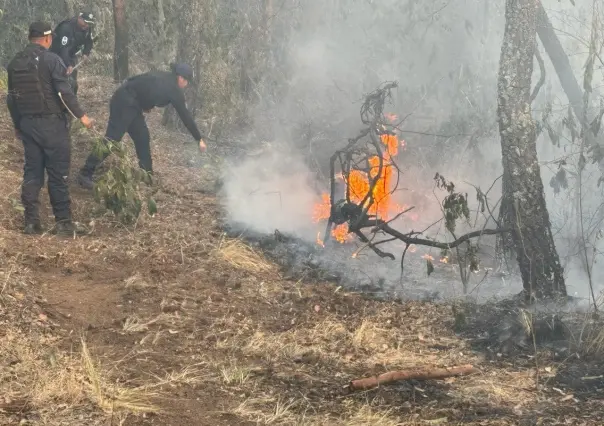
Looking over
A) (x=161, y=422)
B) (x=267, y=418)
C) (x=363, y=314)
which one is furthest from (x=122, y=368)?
(x=363, y=314)

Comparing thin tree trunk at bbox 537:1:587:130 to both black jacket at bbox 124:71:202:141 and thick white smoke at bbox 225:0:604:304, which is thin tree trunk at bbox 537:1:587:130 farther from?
black jacket at bbox 124:71:202:141

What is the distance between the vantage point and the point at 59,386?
367cm

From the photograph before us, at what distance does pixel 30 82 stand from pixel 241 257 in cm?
261

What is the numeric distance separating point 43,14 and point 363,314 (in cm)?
1046

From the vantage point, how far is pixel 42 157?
6199 mm

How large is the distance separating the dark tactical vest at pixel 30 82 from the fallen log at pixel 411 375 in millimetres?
3971

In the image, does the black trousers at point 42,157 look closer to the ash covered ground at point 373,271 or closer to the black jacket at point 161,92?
the black jacket at point 161,92

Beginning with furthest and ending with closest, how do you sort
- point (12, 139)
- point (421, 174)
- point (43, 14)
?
point (43, 14)
point (421, 174)
point (12, 139)

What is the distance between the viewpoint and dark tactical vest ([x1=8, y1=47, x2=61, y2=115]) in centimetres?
589

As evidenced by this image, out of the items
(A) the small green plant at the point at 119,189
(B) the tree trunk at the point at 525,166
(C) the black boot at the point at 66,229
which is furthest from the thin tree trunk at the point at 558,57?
(C) the black boot at the point at 66,229

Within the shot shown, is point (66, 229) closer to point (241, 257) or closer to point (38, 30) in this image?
point (241, 257)

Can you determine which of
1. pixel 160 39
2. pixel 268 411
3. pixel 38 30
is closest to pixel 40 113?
pixel 38 30

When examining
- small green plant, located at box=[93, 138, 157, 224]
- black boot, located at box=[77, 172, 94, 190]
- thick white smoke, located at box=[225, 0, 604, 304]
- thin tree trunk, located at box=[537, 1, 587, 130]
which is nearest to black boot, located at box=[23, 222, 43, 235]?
small green plant, located at box=[93, 138, 157, 224]

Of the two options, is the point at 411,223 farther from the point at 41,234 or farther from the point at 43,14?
the point at 43,14
